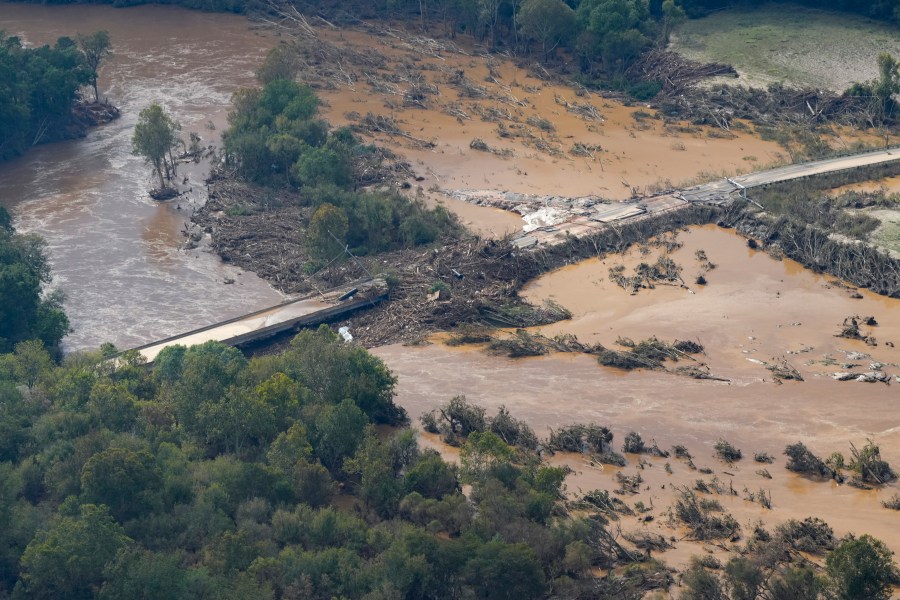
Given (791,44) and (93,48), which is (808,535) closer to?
(791,44)

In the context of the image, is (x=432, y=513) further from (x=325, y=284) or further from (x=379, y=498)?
(x=325, y=284)

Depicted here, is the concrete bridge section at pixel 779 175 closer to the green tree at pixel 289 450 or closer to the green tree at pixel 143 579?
the green tree at pixel 289 450

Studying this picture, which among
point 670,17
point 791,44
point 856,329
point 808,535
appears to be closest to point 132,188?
point 670,17

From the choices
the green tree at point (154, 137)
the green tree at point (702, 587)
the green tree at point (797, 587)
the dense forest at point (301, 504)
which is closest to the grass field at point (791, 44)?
the green tree at point (154, 137)

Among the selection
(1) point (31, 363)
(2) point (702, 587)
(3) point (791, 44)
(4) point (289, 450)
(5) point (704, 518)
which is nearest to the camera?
(2) point (702, 587)

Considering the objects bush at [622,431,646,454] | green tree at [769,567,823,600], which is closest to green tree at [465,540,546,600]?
green tree at [769,567,823,600]

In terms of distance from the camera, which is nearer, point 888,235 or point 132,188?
point 888,235
